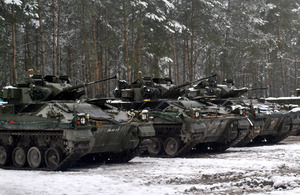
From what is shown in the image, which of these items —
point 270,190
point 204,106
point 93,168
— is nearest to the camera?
point 270,190

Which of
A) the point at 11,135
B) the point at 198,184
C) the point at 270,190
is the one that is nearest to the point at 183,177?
the point at 198,184

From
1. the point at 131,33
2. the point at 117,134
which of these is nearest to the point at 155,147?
the point at 117,134

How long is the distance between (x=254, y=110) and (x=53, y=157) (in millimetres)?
8982

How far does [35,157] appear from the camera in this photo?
44.9 ft

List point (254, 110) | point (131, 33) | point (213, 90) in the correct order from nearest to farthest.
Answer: point (254, 110) → point (213, 90) → point (131, 33)

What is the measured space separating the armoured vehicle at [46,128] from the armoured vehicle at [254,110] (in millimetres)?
6203

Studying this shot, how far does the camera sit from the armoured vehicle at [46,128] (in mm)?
12727

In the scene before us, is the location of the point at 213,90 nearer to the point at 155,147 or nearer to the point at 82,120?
the point at 155,147

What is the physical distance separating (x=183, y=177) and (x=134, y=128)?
148 inches

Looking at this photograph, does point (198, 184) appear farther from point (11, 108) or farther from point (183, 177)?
point (11, 108)

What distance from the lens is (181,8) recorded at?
35.8 m

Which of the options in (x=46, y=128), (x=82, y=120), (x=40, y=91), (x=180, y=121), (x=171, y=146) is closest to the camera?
(x=82, y=120)

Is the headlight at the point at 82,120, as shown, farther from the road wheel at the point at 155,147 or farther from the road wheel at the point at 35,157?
the road wheel at the point at 155,147

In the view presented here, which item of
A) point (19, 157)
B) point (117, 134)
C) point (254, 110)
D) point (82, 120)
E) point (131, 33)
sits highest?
point (131, 33)
